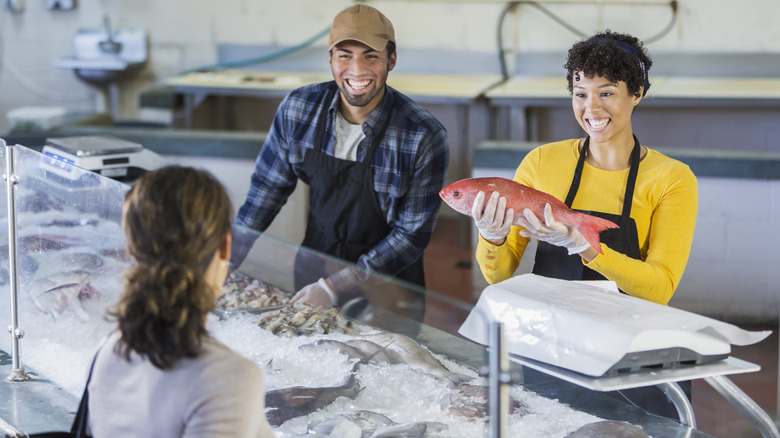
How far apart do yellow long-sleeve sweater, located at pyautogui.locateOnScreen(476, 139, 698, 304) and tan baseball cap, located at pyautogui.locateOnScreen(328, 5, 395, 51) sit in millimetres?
613

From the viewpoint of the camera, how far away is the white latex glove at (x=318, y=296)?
1841 mm

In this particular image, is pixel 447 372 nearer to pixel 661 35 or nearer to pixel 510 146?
pixel 510 146

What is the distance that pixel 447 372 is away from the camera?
169 centimetres

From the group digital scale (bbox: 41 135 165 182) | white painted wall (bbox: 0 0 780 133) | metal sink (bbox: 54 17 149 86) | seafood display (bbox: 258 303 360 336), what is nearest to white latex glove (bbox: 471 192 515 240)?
seafood display (bbox: 258 303 360 336)

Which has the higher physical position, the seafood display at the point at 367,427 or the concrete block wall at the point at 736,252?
the seafood display at the point at 367,427

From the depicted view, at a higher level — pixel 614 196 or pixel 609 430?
pixel 614 196

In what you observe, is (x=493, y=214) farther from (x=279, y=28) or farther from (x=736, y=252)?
(x=279, y=28)

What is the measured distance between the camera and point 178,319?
1053mm

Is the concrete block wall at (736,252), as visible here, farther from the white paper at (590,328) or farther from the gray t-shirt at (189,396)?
the gray t-shirt at (189,396)

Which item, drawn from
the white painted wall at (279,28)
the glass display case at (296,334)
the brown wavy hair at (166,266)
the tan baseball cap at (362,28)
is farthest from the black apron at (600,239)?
the white painted wall at (279,28)

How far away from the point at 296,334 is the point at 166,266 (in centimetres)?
83

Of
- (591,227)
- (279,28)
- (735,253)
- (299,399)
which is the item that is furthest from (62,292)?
(279,28)

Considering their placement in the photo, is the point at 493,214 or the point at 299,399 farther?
the point at 493,214

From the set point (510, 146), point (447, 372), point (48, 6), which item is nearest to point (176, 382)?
point (447, 372)
